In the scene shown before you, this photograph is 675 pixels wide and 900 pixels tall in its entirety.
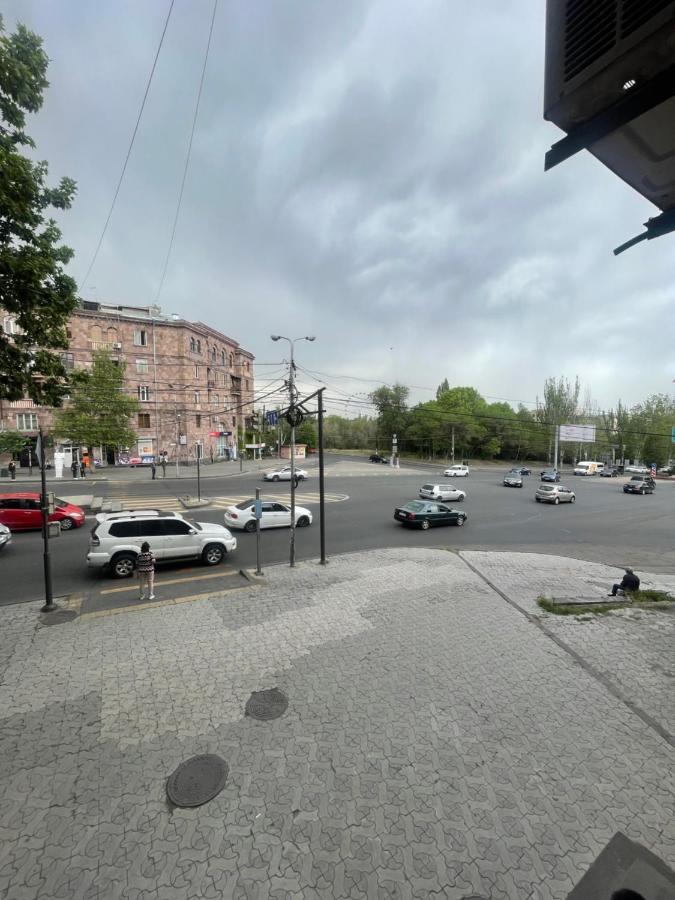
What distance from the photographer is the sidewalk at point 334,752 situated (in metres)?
3.27

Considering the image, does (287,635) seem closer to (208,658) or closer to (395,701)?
(208,658)

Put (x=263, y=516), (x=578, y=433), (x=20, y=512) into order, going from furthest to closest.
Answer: (x=578, y=433), (x=263, y=516), (x=20, y=512)

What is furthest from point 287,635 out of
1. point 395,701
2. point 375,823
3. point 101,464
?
point 101,464

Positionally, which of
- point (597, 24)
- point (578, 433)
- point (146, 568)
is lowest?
point (146, 568)

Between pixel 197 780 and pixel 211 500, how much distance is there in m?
20.8

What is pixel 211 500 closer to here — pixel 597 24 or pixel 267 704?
pixel 267 704

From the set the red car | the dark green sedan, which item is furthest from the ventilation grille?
the red car

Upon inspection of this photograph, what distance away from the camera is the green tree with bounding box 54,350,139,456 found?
34.1 meters

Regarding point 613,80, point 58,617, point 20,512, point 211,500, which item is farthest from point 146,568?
point 211,500

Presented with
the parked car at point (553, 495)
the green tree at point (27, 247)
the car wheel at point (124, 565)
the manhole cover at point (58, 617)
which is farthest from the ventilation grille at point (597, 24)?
the parked car at point (553, 495)

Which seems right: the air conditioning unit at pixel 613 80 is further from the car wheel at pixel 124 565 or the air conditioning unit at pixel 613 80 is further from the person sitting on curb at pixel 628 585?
the car wheel at pixel 124 565

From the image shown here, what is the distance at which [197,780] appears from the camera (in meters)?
4.11

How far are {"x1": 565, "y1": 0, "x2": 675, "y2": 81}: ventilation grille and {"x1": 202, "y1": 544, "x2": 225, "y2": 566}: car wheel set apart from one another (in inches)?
487

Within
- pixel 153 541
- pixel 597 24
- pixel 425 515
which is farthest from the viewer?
pixel 425 515
